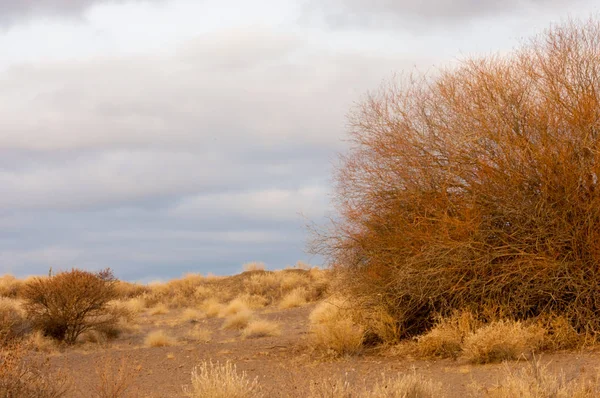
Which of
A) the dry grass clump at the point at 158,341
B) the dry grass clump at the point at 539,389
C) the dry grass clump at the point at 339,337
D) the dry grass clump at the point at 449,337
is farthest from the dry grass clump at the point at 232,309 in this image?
the dry grass clump at the point at 539,389

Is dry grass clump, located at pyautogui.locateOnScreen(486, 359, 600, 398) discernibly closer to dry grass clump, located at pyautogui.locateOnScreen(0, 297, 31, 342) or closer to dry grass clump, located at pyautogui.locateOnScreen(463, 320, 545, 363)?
dry grass clump, located at pyautogui.locateOnScreen(463, 320, 545, 363)

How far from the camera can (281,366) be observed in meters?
14.0

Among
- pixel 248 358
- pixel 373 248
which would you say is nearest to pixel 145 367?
pixel 248 358

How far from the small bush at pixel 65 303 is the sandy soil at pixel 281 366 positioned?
1.31 meters

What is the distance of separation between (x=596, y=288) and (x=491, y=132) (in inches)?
139

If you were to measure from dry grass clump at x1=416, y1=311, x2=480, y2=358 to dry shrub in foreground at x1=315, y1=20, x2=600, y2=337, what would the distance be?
331 millimetres

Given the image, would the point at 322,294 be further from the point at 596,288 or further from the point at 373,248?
the point at 596,288

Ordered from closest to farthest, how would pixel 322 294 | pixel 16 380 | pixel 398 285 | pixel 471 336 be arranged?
1. pixel 16 380
2. pixel 471 336
3. pixel 398 285
4. pixel 322 294

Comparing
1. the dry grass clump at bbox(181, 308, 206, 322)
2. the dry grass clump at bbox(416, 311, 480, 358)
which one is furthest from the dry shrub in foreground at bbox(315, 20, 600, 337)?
the dry grass clump at bbox(181, 308, 206, 322)

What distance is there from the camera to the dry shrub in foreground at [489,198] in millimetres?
12984

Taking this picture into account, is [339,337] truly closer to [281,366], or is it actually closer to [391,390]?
[281,366]

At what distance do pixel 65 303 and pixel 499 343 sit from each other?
46.2 feet

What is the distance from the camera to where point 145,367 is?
48.6 ft

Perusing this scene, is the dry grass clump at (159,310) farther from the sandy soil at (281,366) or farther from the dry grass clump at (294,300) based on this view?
the sandy soil at (281,366)
